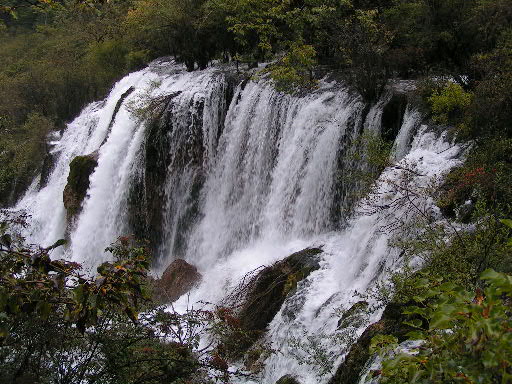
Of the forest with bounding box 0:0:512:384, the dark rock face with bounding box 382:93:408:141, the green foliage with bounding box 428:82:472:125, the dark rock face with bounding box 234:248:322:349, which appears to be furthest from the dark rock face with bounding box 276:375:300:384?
the dark rock face with bounding box 382:93:408:141

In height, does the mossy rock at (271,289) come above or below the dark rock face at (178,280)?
below

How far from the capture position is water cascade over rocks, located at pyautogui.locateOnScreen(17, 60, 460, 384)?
8.44 m

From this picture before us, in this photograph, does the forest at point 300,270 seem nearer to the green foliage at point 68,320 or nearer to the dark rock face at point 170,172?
the green foliage at point 68,320

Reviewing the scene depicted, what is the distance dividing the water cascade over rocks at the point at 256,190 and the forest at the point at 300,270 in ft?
1.83

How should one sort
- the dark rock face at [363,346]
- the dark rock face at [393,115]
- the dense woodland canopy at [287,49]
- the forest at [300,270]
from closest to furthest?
the forest at [300,270], the dark rock face at [363,346], the dense woodland canopy at [287,49], the dark rock face at [393,115]

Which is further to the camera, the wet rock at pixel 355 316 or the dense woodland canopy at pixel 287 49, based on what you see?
the dense woodland canopy at pixel 287 49

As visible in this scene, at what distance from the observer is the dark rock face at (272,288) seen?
9.37m

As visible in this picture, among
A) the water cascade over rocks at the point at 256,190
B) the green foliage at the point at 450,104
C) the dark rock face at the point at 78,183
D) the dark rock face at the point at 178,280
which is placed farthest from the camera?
the dark rock face at the point at 78,183

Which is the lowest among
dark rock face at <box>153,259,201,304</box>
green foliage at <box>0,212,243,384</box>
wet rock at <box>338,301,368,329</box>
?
wet rock at <box>338,301,368,329</box>

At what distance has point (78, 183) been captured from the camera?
1677 cm

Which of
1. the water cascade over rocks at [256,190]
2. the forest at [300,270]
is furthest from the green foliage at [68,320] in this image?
the water cascade over rocks at [256,190]

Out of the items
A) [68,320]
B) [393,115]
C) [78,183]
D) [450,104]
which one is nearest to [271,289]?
[393,115]

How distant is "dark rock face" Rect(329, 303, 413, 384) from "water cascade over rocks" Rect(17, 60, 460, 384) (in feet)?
1.30

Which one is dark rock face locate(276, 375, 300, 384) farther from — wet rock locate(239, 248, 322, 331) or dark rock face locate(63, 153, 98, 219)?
dark rock face locate(63, 153, 98, 219)
